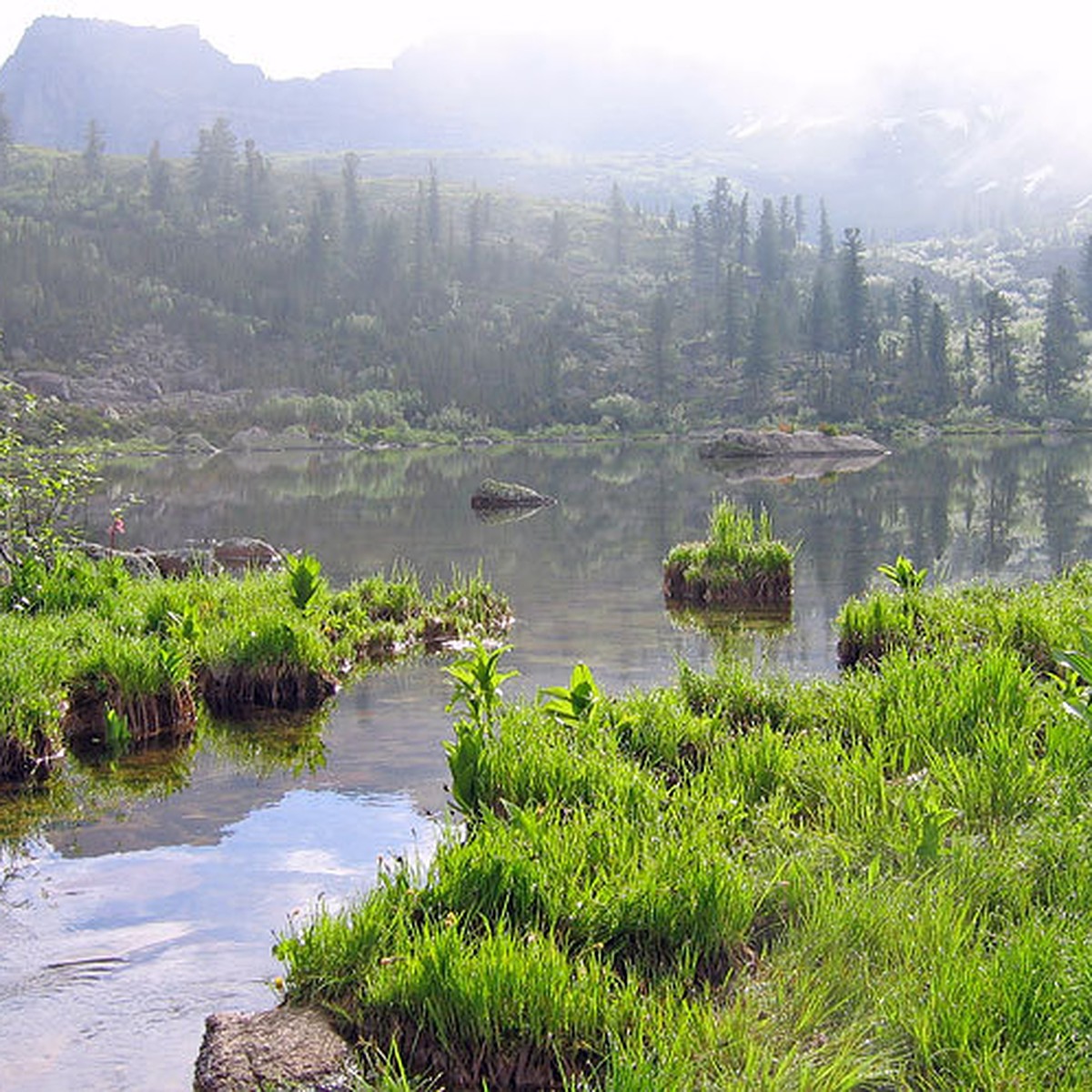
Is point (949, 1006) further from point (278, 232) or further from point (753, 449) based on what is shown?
point (278, 232)

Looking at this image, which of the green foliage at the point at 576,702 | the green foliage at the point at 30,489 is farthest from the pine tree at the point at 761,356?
the green foliage at the point at 576,702

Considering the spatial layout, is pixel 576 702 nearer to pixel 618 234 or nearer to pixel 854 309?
pixel 854 309

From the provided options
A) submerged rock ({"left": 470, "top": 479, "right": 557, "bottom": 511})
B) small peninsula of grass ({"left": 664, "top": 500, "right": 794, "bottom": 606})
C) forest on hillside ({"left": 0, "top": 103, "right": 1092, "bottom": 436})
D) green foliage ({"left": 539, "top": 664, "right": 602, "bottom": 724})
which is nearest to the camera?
green foliage ({"left": 539, "top": 664, "right": 602, "bottom": 724})

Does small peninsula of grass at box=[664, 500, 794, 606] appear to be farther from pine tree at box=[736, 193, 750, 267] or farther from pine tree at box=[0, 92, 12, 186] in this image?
pine tree at box=[0, 92, 12, 186]

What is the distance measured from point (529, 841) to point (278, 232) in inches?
6986

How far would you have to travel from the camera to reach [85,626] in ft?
45.6

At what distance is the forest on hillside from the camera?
12444 centimetres

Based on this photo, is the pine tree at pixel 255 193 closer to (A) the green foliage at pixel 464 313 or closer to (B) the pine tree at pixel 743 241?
(A) the green foliage at pixel 464 313

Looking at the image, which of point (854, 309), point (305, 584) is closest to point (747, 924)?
point (305, 584)

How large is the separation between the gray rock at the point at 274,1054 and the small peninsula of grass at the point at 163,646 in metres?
5.74

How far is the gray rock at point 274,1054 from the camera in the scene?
555 cm

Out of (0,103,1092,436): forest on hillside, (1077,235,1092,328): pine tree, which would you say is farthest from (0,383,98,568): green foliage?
(1077,235,1092,328): pine tree

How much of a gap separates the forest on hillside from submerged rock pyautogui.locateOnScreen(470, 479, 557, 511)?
237ft

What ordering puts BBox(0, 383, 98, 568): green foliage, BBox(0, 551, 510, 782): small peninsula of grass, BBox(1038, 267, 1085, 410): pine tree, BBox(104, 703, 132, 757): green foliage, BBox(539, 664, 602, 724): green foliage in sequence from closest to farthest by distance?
BBox(539, 664, 602, 724): green foliage → BBox(0, 551, 510, 782): small peninsula of grass → BBox(104, 703, 132, 757): green foliage → BBox(0, 383, 98, 568): green foliage → BBox(1038, 267, 1085, 410): pine tree
